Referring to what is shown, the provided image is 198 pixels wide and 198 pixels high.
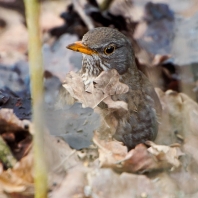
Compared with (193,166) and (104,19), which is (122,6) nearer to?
(104,19)

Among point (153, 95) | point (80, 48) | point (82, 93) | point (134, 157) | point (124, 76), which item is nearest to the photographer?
point (134, 157)

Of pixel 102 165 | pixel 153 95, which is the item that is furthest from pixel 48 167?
pixel 153 95

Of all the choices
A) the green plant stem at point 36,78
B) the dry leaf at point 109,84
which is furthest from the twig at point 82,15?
the green plant stem at point 36,78

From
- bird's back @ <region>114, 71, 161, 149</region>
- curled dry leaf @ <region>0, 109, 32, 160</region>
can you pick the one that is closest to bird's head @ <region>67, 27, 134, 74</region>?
bird's back @ <region>114, 71, 161, 149</region>

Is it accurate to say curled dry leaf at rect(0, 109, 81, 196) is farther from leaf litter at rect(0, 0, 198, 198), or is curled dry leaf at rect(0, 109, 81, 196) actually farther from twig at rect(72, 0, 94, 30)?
twig at rect(72, 0, 94, 30)

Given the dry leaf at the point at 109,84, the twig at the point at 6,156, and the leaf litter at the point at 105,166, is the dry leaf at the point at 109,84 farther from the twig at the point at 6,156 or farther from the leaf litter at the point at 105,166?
the twig at the point at 6,156

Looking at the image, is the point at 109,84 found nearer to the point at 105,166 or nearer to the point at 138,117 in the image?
the point at 138,117

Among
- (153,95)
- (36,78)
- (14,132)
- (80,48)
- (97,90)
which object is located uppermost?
(36,78)
